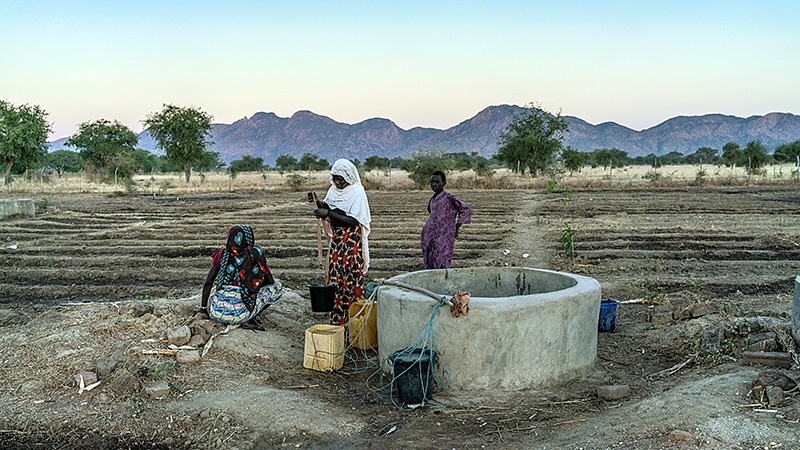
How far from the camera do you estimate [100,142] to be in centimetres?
4975

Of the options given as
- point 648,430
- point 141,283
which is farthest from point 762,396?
point 141,283

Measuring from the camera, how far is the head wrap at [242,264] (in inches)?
223

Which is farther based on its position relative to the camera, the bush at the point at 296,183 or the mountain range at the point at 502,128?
the mountain range at the point at 502,128

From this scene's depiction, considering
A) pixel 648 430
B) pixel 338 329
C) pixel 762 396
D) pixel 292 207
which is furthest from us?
pixel 292 207

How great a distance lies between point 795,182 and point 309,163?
41084 mm

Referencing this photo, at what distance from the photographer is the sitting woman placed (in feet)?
18.7

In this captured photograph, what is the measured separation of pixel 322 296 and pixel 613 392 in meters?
2.61

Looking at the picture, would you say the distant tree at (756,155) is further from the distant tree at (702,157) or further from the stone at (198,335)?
the stone at (198,335)

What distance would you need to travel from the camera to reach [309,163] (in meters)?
61.1

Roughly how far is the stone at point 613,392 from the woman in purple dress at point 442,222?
9.33ft

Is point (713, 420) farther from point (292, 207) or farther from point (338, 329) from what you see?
point (292, 207)

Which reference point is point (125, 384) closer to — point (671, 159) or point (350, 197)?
point (350, 197)

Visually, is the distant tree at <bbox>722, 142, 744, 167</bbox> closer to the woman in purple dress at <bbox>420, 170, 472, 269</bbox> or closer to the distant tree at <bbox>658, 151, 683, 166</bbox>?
the distant tree at <bbox>658, 151, 683, 166</bbox>

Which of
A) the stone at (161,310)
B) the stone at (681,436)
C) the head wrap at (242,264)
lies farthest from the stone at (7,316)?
the stone at (681,436)
